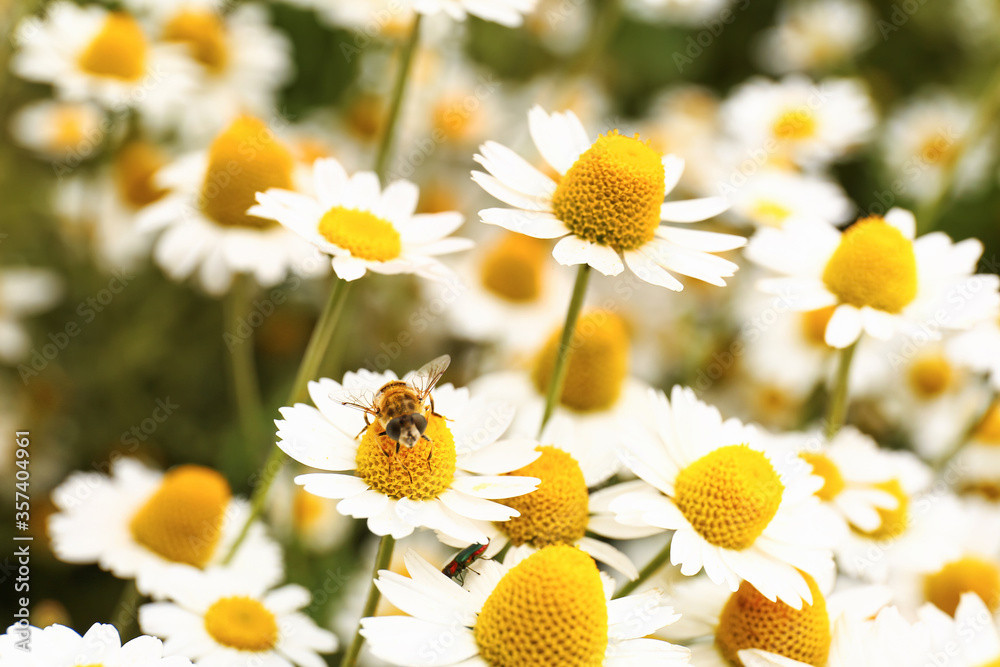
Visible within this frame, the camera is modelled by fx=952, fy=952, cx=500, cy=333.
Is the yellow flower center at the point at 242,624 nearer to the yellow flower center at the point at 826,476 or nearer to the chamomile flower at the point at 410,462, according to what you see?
the chamomile flower at the point at 410,462

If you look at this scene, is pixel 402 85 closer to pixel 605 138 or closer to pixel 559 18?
pixel 605 138

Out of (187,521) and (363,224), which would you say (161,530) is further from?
(363,224)

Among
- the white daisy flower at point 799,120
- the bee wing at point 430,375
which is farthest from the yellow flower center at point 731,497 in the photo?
the white daisy flower at point 799,120

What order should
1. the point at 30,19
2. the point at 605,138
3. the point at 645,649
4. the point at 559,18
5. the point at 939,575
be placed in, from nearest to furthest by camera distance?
the point at 645,649, the point at 605,138, the point at 939,575, the point at 30,19, the point at 559,18

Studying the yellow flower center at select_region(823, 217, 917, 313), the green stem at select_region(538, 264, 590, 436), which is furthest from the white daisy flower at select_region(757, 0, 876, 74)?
the green stem at select_region(538, 264, 590, 436)

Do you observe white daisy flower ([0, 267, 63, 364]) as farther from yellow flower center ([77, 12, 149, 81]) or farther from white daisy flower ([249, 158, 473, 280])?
white daisy flower ([249, 158, 473, 280])

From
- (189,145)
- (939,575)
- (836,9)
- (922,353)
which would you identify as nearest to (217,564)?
(939,575)
